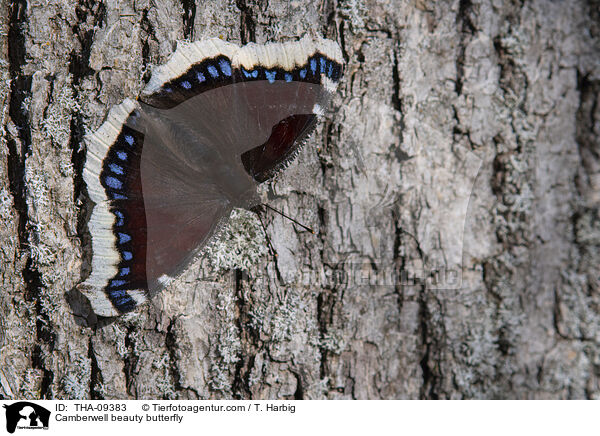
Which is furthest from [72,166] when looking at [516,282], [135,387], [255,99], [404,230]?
[516,282]

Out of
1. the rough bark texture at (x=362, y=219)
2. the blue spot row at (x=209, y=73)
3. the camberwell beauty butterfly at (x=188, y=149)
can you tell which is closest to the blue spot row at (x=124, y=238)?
the camberwell beauty butterfly at (x=188, y=149)

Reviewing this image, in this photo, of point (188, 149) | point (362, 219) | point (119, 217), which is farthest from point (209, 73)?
point (362, 219)

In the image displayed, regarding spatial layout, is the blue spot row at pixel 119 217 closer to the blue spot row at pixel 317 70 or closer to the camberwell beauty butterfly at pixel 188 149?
the camberwell beauty butterfly at pixel 188 149

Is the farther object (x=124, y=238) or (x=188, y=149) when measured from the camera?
(x=188, y=149)
